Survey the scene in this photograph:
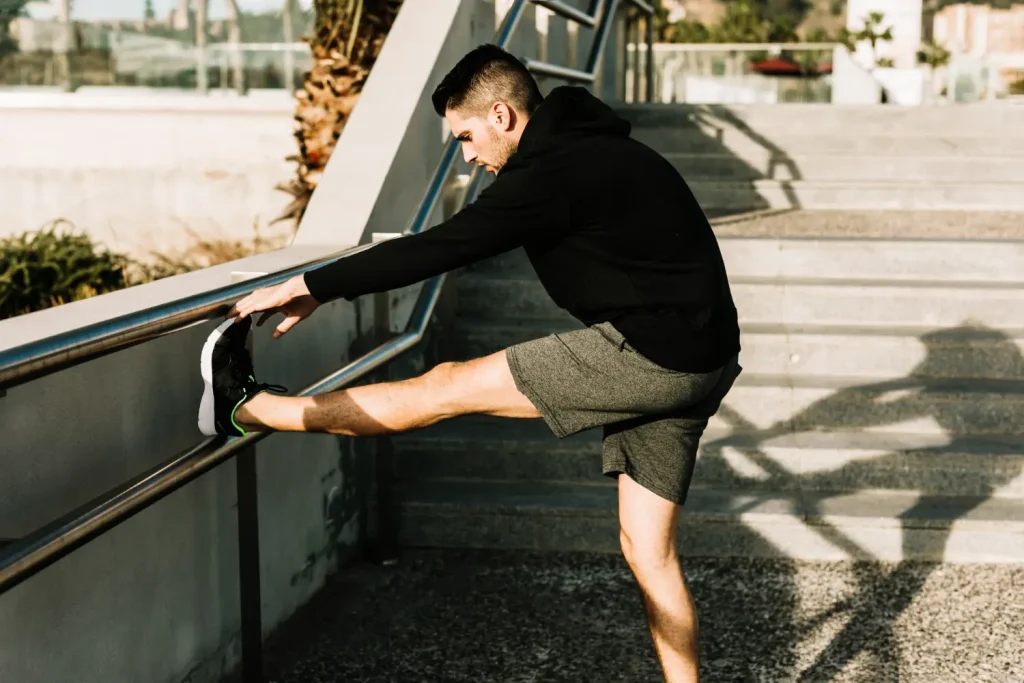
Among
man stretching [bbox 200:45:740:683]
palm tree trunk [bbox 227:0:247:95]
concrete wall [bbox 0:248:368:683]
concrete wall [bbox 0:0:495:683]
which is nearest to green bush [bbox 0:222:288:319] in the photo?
palm tree trunk [bbox 227:0:247:95]

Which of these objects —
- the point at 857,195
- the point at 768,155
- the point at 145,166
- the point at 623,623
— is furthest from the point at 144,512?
the point at 145,166

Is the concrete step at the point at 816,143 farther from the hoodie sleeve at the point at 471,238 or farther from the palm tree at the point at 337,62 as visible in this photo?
the hoodie sleeve at the point at 471,238

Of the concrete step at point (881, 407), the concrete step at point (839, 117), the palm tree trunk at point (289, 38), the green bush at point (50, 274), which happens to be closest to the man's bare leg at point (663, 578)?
the concrete step at point (881, 407)

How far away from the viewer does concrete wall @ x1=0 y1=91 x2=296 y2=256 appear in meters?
9.37

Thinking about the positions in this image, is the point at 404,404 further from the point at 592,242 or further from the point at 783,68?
the point at 783,68

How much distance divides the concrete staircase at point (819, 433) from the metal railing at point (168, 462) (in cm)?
86

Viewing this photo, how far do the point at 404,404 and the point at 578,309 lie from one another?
0.49 m

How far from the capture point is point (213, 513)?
356 cm

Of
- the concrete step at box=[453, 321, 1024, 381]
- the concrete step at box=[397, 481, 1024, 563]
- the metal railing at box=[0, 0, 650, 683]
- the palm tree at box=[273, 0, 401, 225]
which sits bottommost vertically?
the concrete step at box=[397, 481, 1024, 563]

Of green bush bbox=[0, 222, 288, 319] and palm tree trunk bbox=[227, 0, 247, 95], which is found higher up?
palm tree trunk bbox=[227, 0, 247, 95]

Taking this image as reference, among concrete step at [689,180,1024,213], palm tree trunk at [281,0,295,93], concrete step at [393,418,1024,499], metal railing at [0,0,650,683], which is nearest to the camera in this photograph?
metal railing at [0,0,650,683]

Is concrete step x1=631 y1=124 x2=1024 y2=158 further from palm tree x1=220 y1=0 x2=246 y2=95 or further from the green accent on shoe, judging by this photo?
the green accent on shoe

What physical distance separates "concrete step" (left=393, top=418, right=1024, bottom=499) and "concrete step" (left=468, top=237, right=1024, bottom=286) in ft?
3.58

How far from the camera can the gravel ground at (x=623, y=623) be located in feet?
12.5
